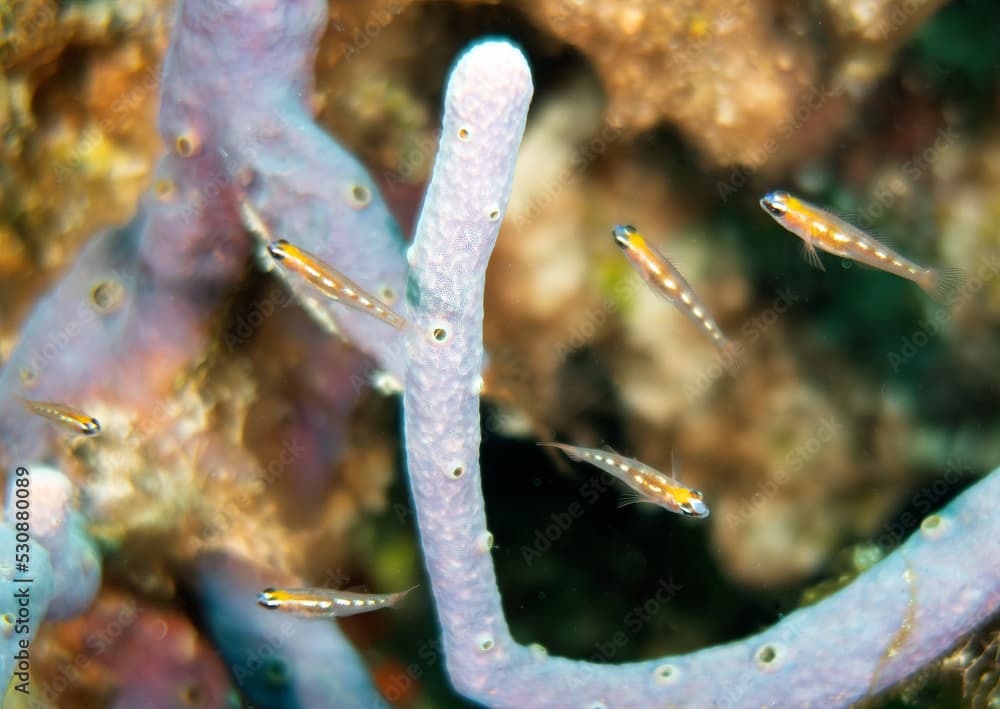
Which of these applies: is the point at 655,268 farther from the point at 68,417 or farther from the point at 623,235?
the point at 68,417

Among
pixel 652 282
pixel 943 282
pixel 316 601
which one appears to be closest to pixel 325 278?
pixel 652 282

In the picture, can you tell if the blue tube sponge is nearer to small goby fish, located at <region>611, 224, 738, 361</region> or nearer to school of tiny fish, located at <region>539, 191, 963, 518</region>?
school of tiny fish, located at <region>539, 191, 963, 518</region>

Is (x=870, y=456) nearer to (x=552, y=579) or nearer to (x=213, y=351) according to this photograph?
(x=552, y=579)

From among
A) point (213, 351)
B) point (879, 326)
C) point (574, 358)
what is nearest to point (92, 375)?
point (213, 351)

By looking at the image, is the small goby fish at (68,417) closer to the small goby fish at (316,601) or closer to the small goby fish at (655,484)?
the small goby fish at (316,601)

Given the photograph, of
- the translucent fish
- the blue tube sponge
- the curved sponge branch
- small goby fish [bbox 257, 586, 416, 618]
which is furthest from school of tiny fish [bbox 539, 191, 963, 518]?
the blue tube sponge

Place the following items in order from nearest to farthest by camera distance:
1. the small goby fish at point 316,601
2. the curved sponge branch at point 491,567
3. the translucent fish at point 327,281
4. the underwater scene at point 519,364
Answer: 1. the curved sponge branch at point 491,567
2. the translucent fish at point 327,281
3. the underwater scene at point 519,364
4. the small goby fish at point 316,601

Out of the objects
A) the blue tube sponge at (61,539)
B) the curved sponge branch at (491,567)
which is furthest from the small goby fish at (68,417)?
the curved sponge branch at (491,567)
